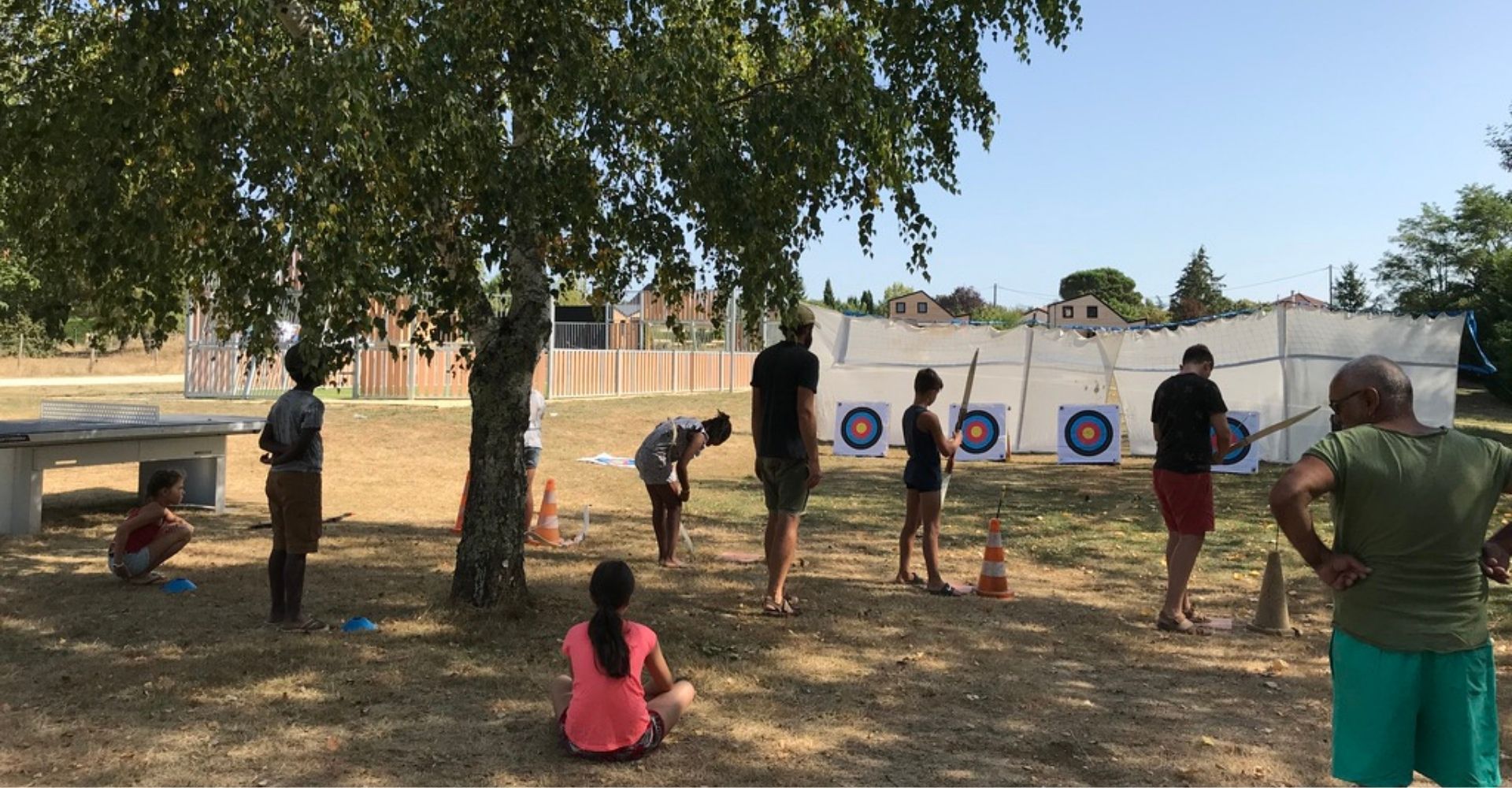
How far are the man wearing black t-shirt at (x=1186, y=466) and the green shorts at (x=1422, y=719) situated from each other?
3599 millimetres

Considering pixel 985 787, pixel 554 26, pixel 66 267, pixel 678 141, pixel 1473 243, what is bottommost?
pixel 985 787

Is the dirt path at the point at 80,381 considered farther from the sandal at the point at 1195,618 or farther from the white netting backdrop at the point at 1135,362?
the sandal at the point at 1195,618

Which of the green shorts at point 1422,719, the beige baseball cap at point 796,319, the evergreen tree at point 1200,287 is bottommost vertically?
the green shorts at point 1422,719

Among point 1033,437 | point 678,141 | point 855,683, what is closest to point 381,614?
point 855,683

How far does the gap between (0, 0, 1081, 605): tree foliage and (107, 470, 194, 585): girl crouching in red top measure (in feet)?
5.62

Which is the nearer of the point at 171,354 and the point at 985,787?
the point at 985,787

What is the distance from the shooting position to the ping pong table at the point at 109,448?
9.55m

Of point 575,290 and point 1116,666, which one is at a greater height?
point 575,290

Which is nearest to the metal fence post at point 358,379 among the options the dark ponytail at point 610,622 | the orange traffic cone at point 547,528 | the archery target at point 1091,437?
the archery target at point 1091,437

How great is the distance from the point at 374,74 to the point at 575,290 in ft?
11.4

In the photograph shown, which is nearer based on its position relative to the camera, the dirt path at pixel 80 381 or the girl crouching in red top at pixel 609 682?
the girl crouching in red top at pixel 609 682

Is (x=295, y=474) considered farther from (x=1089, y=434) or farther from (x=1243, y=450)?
(x=1089, y=434)

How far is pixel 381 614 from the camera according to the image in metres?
6.84

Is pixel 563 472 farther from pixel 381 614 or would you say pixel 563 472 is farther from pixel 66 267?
pixel 66 267
